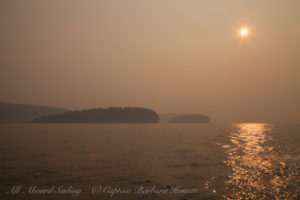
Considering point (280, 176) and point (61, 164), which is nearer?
point (280, 176)

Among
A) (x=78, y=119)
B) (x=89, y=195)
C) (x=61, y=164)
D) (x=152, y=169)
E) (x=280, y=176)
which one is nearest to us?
(x=89, y=195)

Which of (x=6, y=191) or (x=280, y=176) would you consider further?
(x=280, y=176)

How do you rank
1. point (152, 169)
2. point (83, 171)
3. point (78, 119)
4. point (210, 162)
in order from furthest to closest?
point (78, 119), point (210, 162), point (152, 169), point (83, 171)

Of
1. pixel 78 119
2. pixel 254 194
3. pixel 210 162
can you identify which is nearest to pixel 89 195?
pixel 254 194

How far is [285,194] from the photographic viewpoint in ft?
28.1

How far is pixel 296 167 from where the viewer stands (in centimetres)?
1406

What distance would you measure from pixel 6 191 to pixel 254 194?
989 cm

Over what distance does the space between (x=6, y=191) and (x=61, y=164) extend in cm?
592

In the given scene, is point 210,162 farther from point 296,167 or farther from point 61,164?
point 61,164

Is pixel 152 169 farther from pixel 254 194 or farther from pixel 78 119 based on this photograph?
pixel 78 119

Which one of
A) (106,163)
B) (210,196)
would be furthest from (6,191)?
(210,196)

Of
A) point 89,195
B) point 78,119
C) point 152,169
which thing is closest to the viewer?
point 89,195

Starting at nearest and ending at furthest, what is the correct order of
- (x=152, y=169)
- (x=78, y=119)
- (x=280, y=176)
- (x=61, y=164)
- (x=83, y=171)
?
1. (x=280, y=176)
2. (x=83, y=171)
3. (x=152, y=169)
4. (x=61, y=164)
5. (x=78, y=119)

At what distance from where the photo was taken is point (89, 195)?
8352 mm
